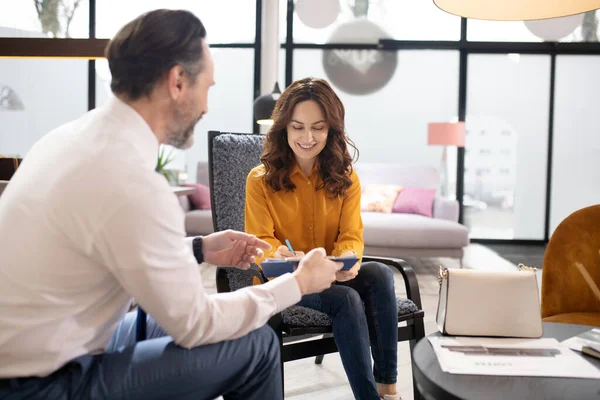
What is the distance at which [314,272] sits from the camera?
4.17 ft

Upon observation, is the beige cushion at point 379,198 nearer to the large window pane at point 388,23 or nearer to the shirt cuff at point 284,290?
the large window pane at point 388,23

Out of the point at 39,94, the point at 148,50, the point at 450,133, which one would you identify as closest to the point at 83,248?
the point at 148,50

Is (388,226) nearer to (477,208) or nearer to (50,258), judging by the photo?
(477,208)

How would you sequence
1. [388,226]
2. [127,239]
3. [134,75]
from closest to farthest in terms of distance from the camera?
[127,239] → [134,75] → [388,226]

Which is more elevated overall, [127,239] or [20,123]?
[20,123]

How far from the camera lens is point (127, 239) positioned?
93 cm

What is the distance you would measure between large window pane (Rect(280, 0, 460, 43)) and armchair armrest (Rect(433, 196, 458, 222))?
2.48 m

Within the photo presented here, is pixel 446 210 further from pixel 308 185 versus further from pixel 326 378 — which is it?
pixel 308 185

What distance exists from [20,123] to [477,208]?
566cm

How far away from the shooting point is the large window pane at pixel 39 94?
6.69 metres

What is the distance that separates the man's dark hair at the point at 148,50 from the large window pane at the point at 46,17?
6377 millimetres

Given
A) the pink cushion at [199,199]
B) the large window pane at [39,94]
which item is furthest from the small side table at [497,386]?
the large window pane at [39,94]

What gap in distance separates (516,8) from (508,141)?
5.50 metres

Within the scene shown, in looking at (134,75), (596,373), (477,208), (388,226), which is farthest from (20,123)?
(596,373)
